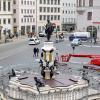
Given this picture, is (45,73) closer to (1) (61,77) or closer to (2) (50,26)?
(1) (61,77)

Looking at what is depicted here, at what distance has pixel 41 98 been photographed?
21.8 meters

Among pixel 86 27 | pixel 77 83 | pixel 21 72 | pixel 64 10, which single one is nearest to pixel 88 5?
pixel 86 27

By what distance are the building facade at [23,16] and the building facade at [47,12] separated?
1909 mm

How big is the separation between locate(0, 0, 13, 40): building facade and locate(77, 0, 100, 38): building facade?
511 inches

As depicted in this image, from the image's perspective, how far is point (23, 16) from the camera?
290 feet

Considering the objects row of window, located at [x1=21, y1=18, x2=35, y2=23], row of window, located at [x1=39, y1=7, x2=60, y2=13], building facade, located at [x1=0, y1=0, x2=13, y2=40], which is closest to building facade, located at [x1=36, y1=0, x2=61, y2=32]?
row of window, located at [x1=39, y1=7, x2=60, y2=13]

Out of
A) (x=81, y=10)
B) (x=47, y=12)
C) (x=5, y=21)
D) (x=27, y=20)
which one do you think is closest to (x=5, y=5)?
(x=5, y=21)

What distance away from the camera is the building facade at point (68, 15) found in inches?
4158

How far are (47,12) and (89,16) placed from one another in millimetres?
24492

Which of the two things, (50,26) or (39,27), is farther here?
(39,27)

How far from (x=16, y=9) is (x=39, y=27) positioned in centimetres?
997

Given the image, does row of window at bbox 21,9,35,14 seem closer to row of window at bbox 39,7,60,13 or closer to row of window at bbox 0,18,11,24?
row of window at bbox 39,7,60,13

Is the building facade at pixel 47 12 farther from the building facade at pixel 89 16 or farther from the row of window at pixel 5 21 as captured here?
the building facade at pixel 89 16

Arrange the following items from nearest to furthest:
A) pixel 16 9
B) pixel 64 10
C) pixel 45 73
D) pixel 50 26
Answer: pixel 45 73, pixel 50 26, pixel 16 9, pixel 64 10
